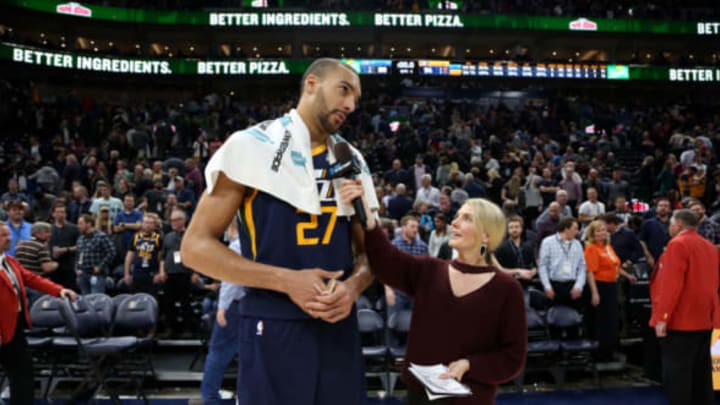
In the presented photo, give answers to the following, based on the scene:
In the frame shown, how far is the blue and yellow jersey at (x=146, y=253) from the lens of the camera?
28.2 feet

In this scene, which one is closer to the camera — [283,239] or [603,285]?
[283,239]

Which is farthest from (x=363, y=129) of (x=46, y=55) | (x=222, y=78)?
(x=46, y=55)

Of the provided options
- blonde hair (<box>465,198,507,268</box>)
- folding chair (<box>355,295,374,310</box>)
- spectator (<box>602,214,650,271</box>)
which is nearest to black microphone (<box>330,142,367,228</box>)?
blonde hair (<box>465,198,507,268</box>)

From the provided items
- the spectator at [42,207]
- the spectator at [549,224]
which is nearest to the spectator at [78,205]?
the spectator at [42,207]

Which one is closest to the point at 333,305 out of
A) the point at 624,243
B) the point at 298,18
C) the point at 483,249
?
the point at 483,249

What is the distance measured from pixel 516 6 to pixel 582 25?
123 inches

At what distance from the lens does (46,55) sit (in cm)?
2595

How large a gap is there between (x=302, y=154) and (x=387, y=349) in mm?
A: 5163

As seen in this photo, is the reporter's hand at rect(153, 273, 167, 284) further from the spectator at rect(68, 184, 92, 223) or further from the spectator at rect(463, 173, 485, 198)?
the spectator at rect(463, 173, 485, 198)

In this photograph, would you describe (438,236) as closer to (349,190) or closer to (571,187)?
(571,187)

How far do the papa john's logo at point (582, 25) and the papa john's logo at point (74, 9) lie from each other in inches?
826

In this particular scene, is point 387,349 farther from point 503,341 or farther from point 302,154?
point 302,154

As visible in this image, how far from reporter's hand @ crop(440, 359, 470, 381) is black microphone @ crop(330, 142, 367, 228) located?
0.94 meters

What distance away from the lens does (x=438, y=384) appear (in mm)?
2889
